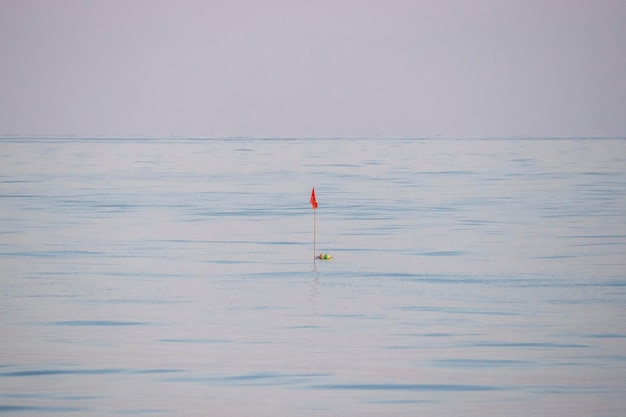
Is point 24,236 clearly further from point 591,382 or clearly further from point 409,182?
point 409,182

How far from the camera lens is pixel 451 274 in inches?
539

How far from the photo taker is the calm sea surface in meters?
8.00

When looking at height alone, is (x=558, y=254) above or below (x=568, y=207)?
below

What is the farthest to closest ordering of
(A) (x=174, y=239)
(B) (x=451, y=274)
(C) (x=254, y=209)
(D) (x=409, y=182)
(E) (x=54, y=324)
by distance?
(D) (x=409, y=182)
(C) (x=254, y=209)
(A) (x=174, y=239)
(B) (x=451, y=274)
(E) (x=54, y=324)

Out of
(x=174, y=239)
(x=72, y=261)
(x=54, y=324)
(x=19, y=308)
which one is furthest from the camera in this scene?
(x=174, y=239)

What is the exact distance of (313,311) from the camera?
435 inches

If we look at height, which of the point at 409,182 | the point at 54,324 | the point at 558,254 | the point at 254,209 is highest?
the point at 409,182

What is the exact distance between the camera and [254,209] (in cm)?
2364

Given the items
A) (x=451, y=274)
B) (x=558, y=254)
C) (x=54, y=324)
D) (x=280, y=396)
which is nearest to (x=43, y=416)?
(x=280, y=396)

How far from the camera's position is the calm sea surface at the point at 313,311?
8000 mm

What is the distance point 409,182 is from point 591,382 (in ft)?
86.7

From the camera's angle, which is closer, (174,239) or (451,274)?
(451,274)

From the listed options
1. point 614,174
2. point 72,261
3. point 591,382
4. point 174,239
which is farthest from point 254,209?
point 614,174

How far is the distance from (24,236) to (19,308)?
7.20m
